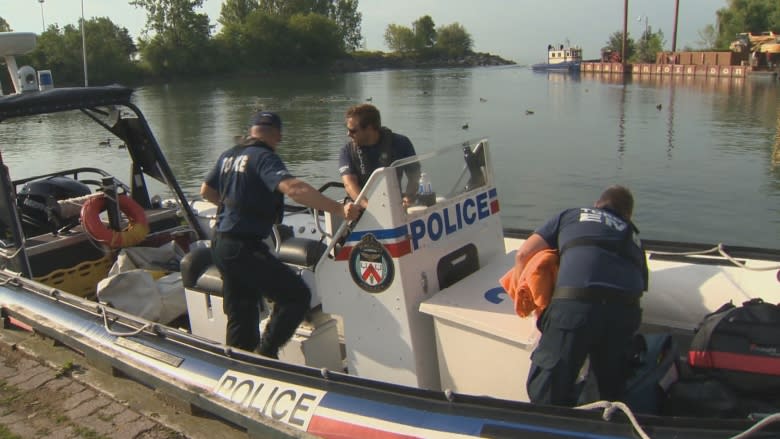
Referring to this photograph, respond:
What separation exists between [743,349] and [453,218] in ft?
4.57

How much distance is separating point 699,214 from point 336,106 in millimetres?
24283

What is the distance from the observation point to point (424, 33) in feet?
440

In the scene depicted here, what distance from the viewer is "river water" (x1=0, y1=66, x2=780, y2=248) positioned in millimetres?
12727

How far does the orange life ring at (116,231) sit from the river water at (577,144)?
7728 millimetres

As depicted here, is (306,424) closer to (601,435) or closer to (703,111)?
(601,435)

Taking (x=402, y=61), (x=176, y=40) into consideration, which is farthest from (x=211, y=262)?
(x=402, y=61)

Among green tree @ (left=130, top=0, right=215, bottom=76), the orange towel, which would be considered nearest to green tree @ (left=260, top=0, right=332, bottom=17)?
green tree @ (left=130, top=0, right=215, bottom=76)

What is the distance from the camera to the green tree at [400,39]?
12950 cm

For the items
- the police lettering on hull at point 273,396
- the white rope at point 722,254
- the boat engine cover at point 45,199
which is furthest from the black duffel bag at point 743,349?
the boat engine cover at point 45,199

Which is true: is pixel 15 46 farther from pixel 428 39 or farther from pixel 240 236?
pixel 428 39

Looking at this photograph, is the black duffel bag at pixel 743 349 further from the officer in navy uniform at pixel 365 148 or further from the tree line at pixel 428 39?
the tree line at pixel 428 39

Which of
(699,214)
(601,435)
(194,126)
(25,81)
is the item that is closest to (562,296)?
(601,435)

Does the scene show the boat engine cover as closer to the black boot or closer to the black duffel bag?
the black boot

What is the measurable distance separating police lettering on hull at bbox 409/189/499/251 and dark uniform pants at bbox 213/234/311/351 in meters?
0.72
